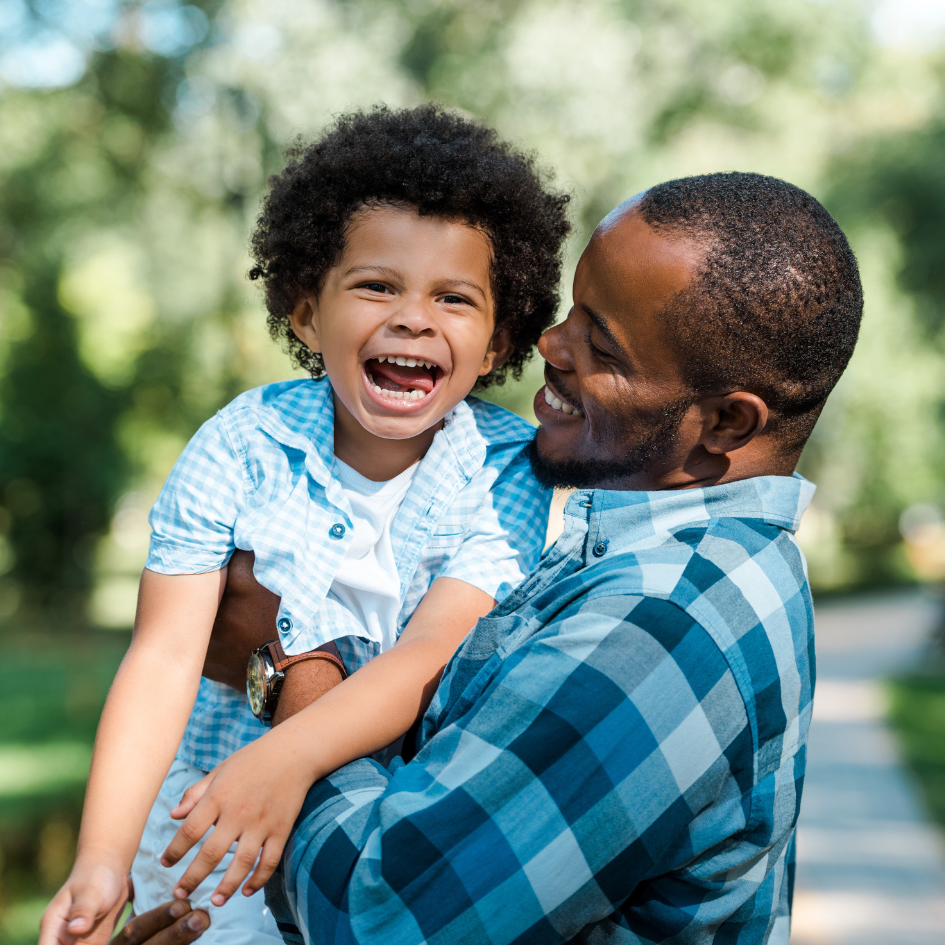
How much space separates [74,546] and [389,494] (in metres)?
8.76

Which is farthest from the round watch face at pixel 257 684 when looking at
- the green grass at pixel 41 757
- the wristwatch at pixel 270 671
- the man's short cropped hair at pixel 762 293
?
the green grass at pixel 41 757

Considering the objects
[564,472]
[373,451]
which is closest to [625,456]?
Answer: [564,472]

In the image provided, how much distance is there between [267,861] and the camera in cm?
153

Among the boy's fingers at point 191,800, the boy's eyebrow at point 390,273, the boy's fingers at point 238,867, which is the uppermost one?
the boy's eyebrow at point 390,273

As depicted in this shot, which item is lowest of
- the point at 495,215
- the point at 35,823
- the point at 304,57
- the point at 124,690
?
the point at 35,823

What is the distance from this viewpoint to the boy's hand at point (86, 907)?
153 cm

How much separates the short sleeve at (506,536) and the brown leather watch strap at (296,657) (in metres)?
0.26

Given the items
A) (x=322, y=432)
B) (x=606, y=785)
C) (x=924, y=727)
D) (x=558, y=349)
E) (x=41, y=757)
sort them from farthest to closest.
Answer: (x=924, y=727)
(x=41, y=757)
(x=322, y=432)
(x=558, y=349)
(x=606, y=785)

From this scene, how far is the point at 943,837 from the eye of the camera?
7.31 m

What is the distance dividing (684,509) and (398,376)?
693mm

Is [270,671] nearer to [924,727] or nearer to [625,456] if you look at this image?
[625,456]

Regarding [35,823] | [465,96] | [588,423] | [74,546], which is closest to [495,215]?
[588,423]

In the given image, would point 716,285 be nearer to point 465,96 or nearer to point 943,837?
point 943,837

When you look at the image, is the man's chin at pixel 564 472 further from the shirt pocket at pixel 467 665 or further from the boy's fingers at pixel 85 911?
the boy's fingers at pixel 85 911
